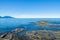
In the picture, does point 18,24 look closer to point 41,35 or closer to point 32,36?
point 32,36

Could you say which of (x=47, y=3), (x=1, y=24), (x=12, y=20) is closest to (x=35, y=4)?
(x=47, y=3)

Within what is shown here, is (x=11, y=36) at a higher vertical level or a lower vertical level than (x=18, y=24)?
lower

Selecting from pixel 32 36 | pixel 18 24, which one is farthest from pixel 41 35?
pixel 18 24

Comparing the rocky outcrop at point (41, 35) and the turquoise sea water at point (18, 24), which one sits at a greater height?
the turquoise sea water at point (18, 24)

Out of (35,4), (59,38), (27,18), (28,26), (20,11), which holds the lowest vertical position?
(59,38)

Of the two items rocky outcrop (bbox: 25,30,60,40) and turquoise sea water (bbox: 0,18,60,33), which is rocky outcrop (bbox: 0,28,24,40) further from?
rocky outcrop (bbox: 25,30,60,40)

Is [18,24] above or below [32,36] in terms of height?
above

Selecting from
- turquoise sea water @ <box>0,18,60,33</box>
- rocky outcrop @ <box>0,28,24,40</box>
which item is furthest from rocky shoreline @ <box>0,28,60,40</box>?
turquoise sea water @ <box>0,18,60,33</box>

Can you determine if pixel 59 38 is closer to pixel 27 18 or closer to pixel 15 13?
pixel 27 18

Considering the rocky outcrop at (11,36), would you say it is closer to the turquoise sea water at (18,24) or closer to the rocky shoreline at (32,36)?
the rocky shoreline at (32,36)

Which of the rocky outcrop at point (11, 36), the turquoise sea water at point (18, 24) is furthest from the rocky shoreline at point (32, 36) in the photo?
the turquoise sea water at point (18, 24)

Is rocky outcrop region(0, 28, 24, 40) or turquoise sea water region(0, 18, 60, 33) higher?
turquoise sea water region(0, 18, 60, 33)
